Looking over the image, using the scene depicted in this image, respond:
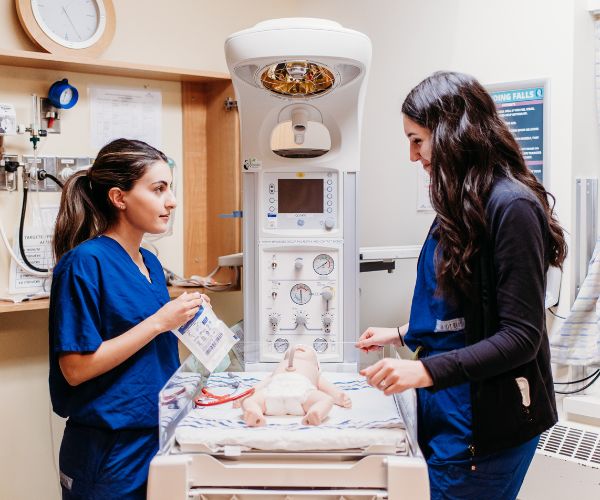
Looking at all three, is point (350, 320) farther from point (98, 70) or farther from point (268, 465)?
point (98, 70)

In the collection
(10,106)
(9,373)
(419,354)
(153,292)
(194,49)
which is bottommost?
(9,373)

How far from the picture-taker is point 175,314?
4.20 ft

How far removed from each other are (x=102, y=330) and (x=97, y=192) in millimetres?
333

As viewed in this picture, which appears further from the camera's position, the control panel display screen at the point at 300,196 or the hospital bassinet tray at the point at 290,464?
the control panel display screen at the point at 300,196

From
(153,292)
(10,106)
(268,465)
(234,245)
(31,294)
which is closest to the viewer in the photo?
(268,465)

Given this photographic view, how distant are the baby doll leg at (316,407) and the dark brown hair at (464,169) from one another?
30 cm

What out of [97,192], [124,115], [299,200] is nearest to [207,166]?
[124,115]

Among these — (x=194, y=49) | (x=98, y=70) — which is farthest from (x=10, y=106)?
(x=194, y=49)

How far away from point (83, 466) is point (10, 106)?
1.20m

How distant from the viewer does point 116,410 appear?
4.16ft

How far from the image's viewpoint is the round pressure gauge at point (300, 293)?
5.66 feet

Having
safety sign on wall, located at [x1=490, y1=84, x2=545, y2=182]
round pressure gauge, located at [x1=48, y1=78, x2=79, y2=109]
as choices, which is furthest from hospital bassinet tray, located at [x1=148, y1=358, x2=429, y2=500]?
round pressure gauge, located at [x1=48, y1=78, x2=79, y2=109]

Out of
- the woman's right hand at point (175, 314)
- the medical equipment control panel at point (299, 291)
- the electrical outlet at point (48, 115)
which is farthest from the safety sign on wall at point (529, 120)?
Answer: the electrical outlet at point (48, 115)

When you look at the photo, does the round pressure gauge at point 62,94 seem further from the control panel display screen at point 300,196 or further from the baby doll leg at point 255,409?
the baby doll leg at point 255,409
